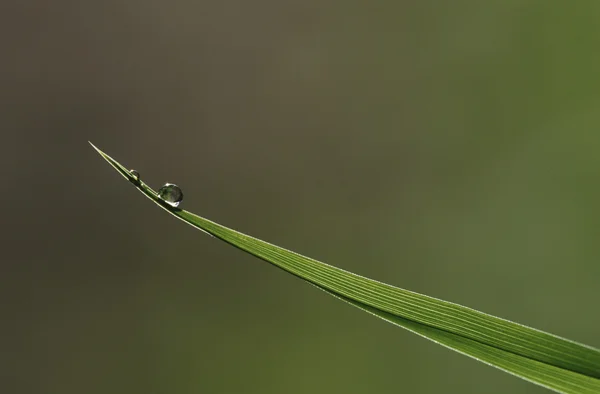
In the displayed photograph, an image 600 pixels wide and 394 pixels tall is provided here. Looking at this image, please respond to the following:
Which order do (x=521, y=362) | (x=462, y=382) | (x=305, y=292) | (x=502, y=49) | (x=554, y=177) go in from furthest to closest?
(x=502, y=49)
(x=554, y=177)
(x=305, y=292)
(x=462, y=382)
(x=521, y=362)

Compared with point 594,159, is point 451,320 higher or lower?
lower

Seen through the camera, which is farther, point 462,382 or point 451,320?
point 462,382

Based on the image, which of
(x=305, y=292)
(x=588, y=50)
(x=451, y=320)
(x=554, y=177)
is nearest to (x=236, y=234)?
(x=451, y=320)

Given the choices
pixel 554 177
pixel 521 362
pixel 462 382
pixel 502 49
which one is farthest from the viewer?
pixel 502 49

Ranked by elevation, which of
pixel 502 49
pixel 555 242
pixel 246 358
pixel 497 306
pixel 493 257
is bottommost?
pixel 246 358

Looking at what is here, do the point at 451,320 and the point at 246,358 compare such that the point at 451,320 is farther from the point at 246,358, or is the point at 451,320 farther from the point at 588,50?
the point at 588,50

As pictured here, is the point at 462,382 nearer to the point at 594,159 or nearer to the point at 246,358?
the point at 246,358

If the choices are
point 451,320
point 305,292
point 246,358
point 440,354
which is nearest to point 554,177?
point 440,354
